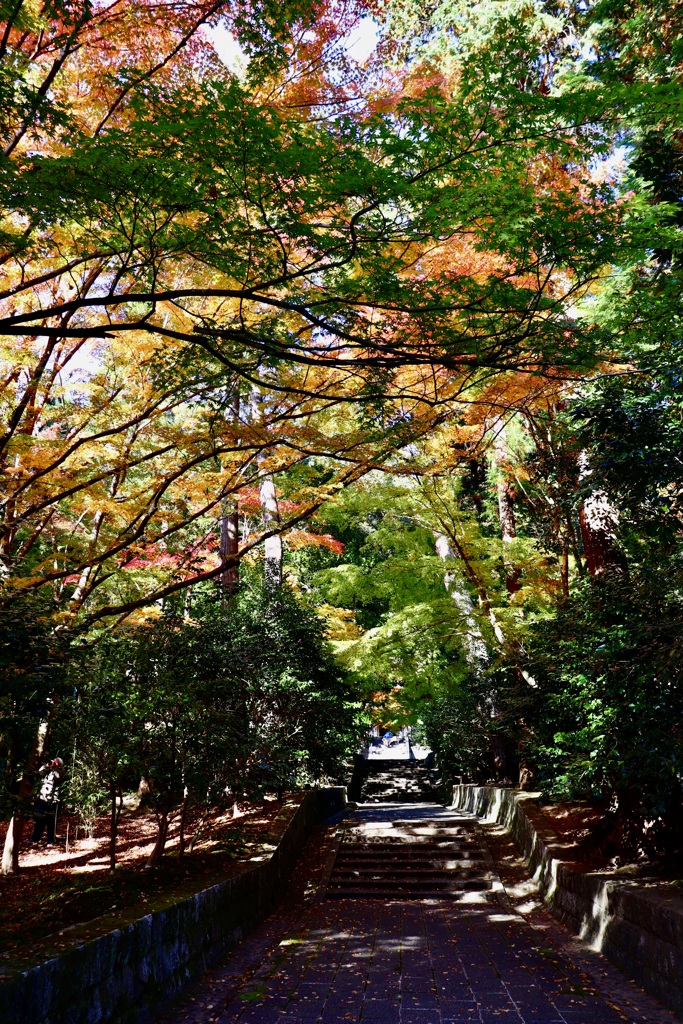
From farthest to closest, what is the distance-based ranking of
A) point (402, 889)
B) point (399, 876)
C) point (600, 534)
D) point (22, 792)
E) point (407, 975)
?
point (399, 876) < point (402, 889) < point (600, 534) < point (22, 792) < point (407, 975)

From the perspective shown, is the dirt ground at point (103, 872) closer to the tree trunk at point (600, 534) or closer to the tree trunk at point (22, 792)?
the tree trunk at point (22, 792)

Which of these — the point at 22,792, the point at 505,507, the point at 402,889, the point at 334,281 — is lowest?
the point at 402,889

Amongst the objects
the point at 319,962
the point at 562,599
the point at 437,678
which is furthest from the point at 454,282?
the point at 437,678

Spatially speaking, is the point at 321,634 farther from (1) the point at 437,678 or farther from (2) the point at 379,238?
(2) the point at 379,238

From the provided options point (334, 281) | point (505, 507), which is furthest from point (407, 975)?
point (505, 507)

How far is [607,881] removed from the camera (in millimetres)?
6176

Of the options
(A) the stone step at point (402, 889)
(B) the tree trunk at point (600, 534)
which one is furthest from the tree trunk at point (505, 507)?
(A) the stone step at point (402, 889)

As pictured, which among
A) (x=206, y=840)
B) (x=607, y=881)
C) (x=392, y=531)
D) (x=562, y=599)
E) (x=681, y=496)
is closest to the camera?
(x=681, y=496)

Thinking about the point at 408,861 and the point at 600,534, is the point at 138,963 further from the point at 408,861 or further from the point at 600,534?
the point at 600,534

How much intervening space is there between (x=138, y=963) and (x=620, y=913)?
3801mm

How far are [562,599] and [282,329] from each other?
4693mm

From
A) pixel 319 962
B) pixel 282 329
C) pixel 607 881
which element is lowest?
pixel 319 962

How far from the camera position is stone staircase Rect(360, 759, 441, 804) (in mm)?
22922

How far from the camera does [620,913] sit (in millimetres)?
5684
